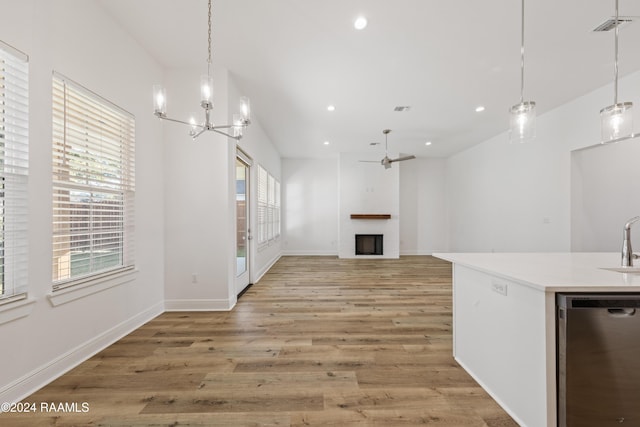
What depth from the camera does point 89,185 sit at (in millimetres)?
2367

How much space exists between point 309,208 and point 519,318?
737cm

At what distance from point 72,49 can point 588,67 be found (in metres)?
5.62

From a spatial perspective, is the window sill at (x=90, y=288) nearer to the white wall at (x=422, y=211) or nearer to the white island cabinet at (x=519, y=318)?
the white island cabinet at (x=519, y=318)

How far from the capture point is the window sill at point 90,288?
2016 mm

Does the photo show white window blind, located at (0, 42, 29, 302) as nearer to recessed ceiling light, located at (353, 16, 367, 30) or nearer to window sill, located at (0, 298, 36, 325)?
window sill, located at (0, 298, 36, 325)

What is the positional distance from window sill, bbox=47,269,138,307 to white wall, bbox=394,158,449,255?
300 inches

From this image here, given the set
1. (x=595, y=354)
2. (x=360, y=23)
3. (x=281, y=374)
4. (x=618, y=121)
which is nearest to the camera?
(x=595, y=354)

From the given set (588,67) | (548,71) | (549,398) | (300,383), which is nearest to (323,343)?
(300,383)

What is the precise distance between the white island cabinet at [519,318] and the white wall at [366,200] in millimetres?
5768

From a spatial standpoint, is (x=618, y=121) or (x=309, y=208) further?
(x=309, y=208)

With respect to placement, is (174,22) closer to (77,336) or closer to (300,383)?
(77,336)

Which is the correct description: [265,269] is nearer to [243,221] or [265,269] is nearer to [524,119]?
[243,221]

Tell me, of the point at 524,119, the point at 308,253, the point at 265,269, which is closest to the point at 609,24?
the point at 524,119

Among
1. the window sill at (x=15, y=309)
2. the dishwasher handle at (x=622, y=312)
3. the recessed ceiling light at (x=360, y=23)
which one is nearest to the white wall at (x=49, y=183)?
the window sill at (x=15, y=309)
